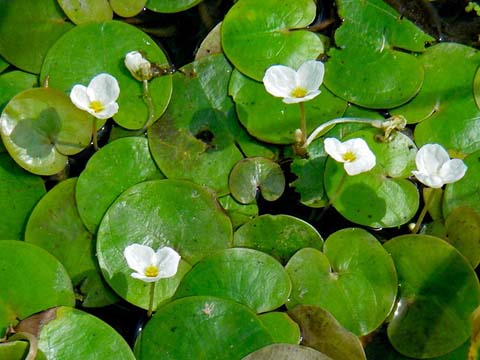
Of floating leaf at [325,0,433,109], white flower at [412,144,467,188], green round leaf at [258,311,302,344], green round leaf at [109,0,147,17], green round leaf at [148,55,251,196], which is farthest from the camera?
green round leaf at [109,0,147,17]

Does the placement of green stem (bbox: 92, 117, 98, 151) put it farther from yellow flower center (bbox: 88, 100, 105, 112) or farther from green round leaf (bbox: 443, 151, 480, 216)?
green round leaf (bbox: 443, 151, 480, 216)

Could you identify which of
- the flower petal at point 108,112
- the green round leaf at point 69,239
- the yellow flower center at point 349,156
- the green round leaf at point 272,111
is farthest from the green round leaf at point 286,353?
the flower petal at point 108,112

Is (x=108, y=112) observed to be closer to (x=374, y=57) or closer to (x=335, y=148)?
(x=335, y=148)

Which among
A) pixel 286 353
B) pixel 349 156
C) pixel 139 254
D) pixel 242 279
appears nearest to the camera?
pixel 286 353

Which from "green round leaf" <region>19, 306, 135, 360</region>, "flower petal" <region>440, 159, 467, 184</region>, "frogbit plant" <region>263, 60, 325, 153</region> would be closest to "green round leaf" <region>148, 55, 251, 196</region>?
"frogbit plant" <region>263, 60, 325, 153</region>

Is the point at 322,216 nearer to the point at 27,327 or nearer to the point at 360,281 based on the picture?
the point at 360,281

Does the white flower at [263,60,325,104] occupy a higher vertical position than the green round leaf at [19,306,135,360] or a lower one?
higher

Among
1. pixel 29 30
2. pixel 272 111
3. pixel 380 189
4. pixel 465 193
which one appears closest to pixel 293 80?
pixel 272 111

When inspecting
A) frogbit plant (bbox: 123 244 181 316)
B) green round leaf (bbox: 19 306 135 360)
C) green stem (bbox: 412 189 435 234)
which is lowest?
green stem (bbox: 412 189 435 234)
